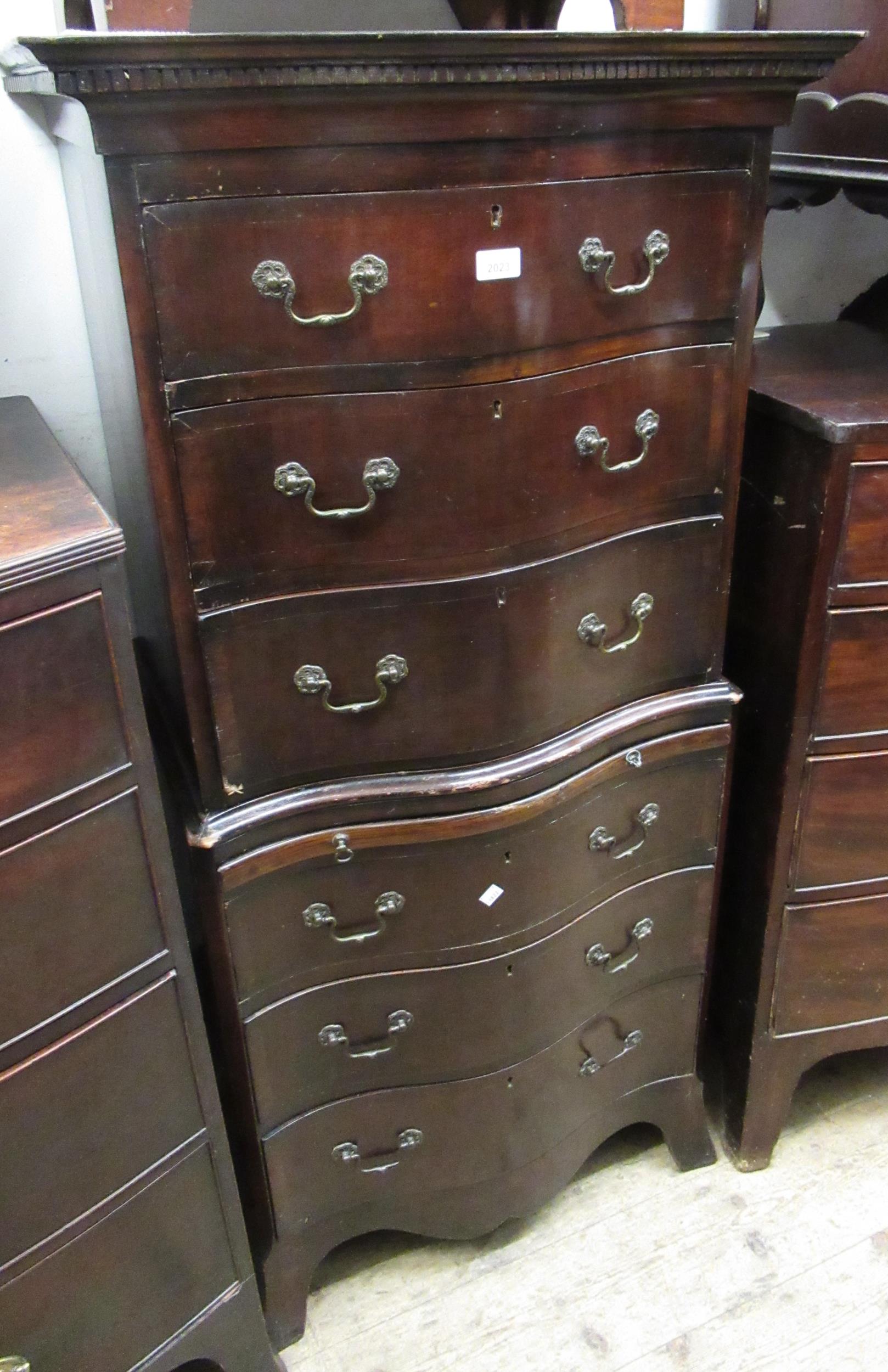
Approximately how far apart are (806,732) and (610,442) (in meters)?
0.43

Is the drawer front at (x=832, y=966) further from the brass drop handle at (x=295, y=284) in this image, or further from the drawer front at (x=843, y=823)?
the brass drop handle at (x=295, y=284)

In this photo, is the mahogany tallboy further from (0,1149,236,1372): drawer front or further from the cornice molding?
(0,1149,236,1372): drawer front

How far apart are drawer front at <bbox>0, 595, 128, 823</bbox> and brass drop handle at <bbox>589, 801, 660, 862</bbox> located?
0.57 metres

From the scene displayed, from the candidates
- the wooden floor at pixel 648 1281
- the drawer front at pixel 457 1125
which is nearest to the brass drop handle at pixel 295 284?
the drawer front at pixel 457 1125

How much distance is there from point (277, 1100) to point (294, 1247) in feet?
0.76

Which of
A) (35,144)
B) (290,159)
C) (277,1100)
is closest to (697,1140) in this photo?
(277,1100)

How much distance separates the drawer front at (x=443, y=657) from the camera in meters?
0.98

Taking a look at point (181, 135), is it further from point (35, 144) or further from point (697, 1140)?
point (697, 1140)

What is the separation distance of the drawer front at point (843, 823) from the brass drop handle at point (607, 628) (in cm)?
29

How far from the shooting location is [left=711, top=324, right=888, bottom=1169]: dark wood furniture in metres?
1.13

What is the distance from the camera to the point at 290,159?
2.69ft

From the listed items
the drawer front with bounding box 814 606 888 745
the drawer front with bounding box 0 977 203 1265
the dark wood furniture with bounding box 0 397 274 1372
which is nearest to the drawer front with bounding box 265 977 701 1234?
the dark wood furniture with bounding box 0 397 274 1372

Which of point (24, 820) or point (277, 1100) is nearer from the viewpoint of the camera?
point (24, 820)

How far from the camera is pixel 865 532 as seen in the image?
3.68 feet
